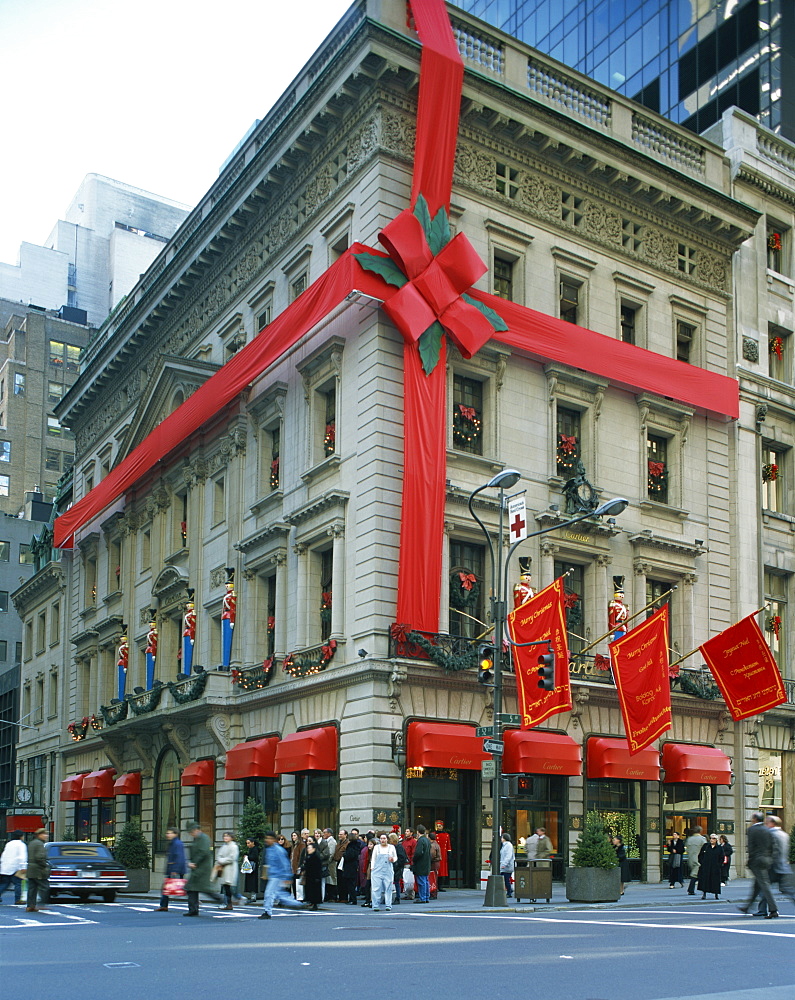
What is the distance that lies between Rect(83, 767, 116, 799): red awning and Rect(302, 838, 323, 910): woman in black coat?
26028mm

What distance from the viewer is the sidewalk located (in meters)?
25.2

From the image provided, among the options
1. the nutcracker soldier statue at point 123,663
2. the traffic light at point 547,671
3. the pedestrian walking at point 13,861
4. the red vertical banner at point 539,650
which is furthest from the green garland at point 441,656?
the nutcracker soldier statue at point 123,663

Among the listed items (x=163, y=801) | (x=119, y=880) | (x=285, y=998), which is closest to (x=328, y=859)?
(x=119, y=880)

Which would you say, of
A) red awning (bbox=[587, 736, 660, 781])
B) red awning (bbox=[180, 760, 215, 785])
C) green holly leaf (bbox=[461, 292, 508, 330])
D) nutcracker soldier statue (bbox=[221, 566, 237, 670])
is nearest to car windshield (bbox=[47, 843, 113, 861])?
red awning (bbox=[180, 760, 215, 785])

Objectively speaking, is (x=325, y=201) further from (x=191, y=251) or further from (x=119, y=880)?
(x=119, y=880)

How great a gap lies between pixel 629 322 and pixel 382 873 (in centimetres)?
2181

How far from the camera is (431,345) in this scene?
3325 centimetres

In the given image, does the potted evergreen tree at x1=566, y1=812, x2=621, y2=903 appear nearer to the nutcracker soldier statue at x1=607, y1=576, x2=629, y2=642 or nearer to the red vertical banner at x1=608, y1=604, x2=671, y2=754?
the red vertical banner at x1=608, y1=604, x2=671, y2=754

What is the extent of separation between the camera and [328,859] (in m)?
27.6

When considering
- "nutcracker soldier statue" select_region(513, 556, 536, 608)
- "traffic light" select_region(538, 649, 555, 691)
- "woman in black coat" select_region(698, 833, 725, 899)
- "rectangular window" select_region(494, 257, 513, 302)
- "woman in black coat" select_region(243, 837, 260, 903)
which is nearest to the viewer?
"traffic light" select_region(538, 649, 555, 691)

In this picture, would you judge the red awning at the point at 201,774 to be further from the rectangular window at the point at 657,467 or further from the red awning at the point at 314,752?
the rectangular window at the point at 657,467

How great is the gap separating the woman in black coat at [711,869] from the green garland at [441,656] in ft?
24.6

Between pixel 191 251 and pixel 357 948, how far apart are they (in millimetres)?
34863

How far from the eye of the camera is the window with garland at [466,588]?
3359 cm
